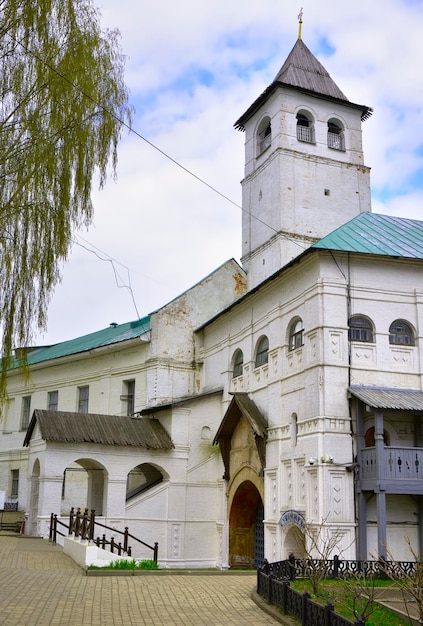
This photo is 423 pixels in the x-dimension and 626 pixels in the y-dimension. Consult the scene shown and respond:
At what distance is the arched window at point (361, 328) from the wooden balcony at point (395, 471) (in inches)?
133

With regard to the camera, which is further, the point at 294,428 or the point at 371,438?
the point at 294,428

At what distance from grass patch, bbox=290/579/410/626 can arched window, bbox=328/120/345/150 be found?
22.5 metres

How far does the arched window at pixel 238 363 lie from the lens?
2669cm

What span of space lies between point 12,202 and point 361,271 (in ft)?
41.2

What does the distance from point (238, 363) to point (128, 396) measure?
710 centimetres

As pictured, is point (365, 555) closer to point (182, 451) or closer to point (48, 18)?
point (182, 451)

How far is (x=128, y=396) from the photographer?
105 feet

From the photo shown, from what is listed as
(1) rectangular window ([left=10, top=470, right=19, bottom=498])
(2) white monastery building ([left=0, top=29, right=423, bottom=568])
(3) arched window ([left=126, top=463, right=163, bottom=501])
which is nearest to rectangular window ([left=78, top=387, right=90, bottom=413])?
(2) white monastery building ([left=0, top=29, right=423, bottom=568])

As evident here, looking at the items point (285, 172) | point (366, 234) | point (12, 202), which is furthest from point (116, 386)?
point (12, 202)

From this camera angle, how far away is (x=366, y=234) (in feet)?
72.0

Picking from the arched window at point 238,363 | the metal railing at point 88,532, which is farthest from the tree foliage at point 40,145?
the arched window at point 238,363

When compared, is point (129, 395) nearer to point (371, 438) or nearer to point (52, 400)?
point (52, 400)

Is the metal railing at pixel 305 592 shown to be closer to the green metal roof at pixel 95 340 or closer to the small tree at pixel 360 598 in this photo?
the small tree at pixel 360 598

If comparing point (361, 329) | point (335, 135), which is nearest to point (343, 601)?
point (361, 329)
